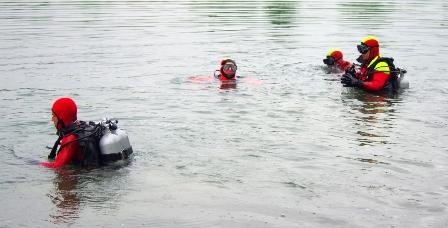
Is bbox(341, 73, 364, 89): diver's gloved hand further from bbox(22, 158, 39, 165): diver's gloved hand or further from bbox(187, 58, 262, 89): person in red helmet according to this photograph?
bbox(22, 158, 39, 165): diver's gloved hand

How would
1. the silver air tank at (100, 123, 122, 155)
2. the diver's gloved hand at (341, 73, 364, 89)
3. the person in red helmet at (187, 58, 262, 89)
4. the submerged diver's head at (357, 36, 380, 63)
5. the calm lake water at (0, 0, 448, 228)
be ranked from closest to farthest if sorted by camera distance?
the calm lake water at (0, 0, 448, 228) < the silver air tank at (100, 123, 122, 155) < the diver's gloved hand at (341, 73, 364, 89) < the submerged diver's head at (357, 36, 380, 63) < the person in red helmet at (187, 58, 262, 89)

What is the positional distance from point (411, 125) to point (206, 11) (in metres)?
25.6

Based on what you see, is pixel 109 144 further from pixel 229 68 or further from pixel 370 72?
pixel 370 72

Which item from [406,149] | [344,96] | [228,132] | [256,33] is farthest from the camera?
[256,33]

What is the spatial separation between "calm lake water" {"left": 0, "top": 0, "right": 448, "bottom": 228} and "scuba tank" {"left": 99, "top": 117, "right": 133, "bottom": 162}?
223 mm

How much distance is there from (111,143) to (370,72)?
272 inches

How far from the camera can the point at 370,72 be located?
13609mm

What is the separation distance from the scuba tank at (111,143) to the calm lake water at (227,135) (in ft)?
0.73

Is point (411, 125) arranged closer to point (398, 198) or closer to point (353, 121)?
point (353, 121)

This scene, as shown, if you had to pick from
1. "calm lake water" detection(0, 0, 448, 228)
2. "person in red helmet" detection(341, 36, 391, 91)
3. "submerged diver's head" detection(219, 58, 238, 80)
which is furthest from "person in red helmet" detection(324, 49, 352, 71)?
"submerged diver's head" detection(219, 58, 238, 80)

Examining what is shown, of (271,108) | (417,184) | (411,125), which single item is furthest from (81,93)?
(417,184)

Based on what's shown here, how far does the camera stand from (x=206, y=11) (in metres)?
35.6

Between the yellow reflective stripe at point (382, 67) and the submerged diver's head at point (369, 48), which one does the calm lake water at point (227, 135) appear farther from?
the submerged diver's head at point (369, 48)

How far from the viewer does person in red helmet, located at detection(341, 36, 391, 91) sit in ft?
44.0
